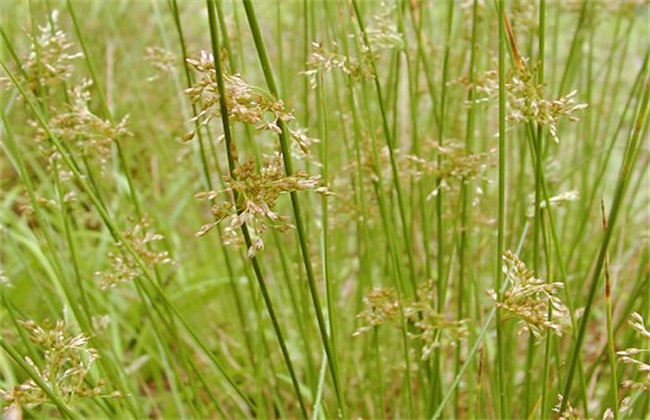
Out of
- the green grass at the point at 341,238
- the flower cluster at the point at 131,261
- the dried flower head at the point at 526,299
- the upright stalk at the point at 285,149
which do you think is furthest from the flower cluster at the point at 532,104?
the flower cluster at the point at 131,261

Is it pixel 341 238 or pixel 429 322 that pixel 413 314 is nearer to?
pixel 429 322

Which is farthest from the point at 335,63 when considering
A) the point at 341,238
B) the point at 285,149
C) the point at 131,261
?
the point at 341,238

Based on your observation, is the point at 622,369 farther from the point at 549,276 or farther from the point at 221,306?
the point at 221,306

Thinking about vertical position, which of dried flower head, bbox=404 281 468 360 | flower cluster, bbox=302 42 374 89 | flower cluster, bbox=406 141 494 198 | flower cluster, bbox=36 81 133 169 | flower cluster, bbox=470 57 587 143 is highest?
flower cluster, bbox=302 42 374 89

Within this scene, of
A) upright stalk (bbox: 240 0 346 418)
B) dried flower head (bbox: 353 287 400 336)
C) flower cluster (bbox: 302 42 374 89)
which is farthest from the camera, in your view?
dried flower head (bbox: 353 287 400 336)

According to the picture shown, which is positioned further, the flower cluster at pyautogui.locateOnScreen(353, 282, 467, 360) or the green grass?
the flower cluster at pyautogui.locateOnScreen(353, 282, 467, 360)

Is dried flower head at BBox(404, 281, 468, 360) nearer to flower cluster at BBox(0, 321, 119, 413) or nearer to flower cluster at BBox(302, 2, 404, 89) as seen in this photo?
flower cluster at BBox(302, 2, 404, 89)

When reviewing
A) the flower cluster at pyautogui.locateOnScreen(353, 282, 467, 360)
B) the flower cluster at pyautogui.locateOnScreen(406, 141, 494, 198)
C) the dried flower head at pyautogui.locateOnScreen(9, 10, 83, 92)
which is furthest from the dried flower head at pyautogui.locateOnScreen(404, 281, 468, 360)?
the dried flower head at pyautogui.locateOnScreen(9, 10, 83, 92)

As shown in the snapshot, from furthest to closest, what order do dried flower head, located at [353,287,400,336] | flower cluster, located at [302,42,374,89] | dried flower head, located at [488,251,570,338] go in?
dried flower head, located at [353,287,400,336] → flower cluster, located at [302,42,374,89] → dried flower head, located at [488,251,570,338]

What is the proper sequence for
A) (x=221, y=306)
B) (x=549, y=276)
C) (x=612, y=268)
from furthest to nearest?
(x=221, y=306), (x=612, y=268), (x=549, y=276)

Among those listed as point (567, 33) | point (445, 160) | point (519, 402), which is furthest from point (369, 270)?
point (567, 33)
